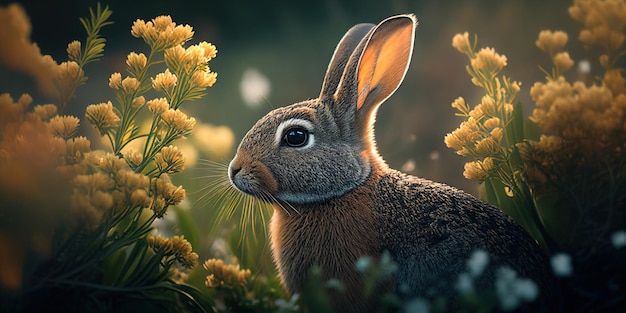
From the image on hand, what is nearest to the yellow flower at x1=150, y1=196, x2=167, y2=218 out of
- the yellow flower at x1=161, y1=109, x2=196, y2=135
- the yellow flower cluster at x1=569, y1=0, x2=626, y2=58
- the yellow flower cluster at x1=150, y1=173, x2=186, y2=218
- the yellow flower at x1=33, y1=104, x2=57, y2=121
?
the yellow flower cluster at x1=150, y1=173, x2=186, y2=218

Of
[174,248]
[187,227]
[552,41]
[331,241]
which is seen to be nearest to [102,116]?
[174,248]

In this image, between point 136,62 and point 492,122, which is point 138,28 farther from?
point 492,122

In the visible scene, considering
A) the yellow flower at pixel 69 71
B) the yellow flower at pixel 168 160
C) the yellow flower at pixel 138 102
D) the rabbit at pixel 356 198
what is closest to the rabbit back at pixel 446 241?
the rabbit at pixel 356 198

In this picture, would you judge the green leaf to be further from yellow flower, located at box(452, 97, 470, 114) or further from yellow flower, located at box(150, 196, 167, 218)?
yellow flower, located at box(452, 97, 470, 114)

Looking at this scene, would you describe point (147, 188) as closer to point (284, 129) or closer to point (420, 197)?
point (284, 129)

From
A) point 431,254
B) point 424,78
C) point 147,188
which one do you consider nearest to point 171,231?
point 147,188

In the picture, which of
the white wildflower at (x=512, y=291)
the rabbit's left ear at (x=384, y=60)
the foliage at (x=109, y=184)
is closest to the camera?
the white wildflower at (x=512, y=291)

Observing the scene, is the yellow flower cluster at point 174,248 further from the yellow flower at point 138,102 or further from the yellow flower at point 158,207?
the yellow flower at point 138,102
